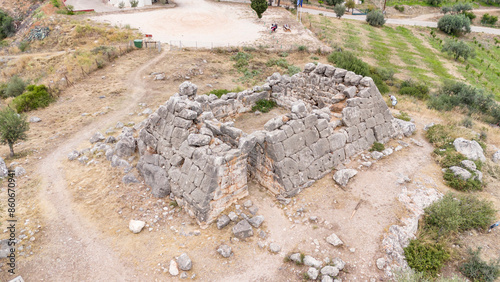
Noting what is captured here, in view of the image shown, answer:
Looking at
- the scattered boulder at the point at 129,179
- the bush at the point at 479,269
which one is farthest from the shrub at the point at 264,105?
the bush at the point at 479,269

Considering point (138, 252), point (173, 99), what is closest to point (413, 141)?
point (173, 99)

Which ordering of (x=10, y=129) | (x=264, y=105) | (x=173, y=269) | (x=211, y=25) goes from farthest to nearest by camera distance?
(x=211, y=25) → (x=264, y=105) → (x=10, y=129) → (x=173, y=269)

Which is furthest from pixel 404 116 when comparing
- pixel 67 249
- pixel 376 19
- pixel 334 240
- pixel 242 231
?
pixel 376 19

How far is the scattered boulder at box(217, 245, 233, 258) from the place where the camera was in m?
9.30

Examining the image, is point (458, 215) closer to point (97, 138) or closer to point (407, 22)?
point (97, 138)

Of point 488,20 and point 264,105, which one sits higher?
point 488,20

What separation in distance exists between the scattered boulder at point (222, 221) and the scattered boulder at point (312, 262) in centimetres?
298

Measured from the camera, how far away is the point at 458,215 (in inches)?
405

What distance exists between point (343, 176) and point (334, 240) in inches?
131


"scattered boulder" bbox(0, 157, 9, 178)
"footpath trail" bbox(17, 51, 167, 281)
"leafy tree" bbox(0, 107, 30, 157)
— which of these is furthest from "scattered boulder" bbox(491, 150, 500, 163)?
"leafy tree" bbox(0, 107, 30, 157)

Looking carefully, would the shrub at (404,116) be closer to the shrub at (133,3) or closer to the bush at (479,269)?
the bush at (479,269)

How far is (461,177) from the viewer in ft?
41.9

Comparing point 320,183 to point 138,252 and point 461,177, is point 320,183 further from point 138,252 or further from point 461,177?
point 138,252

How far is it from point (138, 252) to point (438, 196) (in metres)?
11.9
